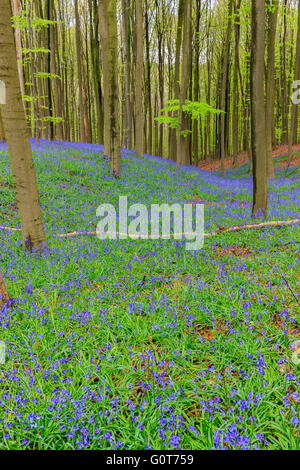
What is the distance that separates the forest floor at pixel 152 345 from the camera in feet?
7.95

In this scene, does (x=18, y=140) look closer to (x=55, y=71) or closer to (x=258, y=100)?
(x=258, y=100)

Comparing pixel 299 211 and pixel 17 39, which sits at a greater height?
pixel 17 39

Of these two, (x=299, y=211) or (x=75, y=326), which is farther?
(x=299, y=211)

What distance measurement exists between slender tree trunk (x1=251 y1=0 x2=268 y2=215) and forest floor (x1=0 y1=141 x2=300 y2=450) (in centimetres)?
232

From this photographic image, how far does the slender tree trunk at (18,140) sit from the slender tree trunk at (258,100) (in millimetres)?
6433

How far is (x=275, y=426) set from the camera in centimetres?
236

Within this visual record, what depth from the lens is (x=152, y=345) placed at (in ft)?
11.5

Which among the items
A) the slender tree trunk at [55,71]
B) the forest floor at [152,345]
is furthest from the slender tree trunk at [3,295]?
the slender tree trunk at [55,71]

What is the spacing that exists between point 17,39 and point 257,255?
18.9 m

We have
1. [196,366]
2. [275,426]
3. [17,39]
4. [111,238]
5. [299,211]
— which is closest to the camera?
[275,426]

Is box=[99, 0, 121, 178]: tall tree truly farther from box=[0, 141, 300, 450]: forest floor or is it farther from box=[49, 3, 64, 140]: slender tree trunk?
box=[0, 141, 300, 450]: forest floor

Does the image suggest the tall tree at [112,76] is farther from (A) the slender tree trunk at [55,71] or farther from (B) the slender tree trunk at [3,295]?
(B) the slender tree trunk at [3,295]
